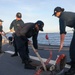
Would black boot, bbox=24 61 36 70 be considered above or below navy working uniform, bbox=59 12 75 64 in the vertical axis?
below

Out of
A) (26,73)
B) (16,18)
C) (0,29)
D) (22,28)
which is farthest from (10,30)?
(26,73)

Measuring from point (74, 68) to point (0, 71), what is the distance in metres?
2.49

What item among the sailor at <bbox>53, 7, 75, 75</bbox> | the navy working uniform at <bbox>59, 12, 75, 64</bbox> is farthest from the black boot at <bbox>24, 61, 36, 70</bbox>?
the navy working uniform at <bbox>59, 12, 75, 64</bbox>

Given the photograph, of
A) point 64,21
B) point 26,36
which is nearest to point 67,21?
point 64,21

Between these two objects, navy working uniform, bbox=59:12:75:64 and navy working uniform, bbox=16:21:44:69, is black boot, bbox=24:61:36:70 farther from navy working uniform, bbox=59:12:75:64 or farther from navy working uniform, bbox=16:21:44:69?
navy working uniform, bbox=59:12:75:64

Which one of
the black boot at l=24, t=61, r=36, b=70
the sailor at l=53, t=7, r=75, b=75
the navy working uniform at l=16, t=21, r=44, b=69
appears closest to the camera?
the sailor at l=53, t=7, r=75, b=75

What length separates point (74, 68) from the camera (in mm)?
7840

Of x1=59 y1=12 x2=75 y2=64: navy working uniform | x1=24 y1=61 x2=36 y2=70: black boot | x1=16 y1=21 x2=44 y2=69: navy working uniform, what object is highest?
x1=59 y1=12 x2=75 y2=64: navy working uniform

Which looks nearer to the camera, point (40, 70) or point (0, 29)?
point (40, 70)

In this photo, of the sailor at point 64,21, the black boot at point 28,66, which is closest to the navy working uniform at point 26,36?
the black boot at point 28,66

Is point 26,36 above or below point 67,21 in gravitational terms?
below

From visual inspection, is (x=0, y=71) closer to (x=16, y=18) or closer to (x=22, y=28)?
(x=22, y=28)

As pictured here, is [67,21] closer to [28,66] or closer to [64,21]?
[64,21]

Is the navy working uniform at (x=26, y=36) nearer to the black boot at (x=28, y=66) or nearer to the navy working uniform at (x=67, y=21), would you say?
the black boot at (x=28, y=66)
